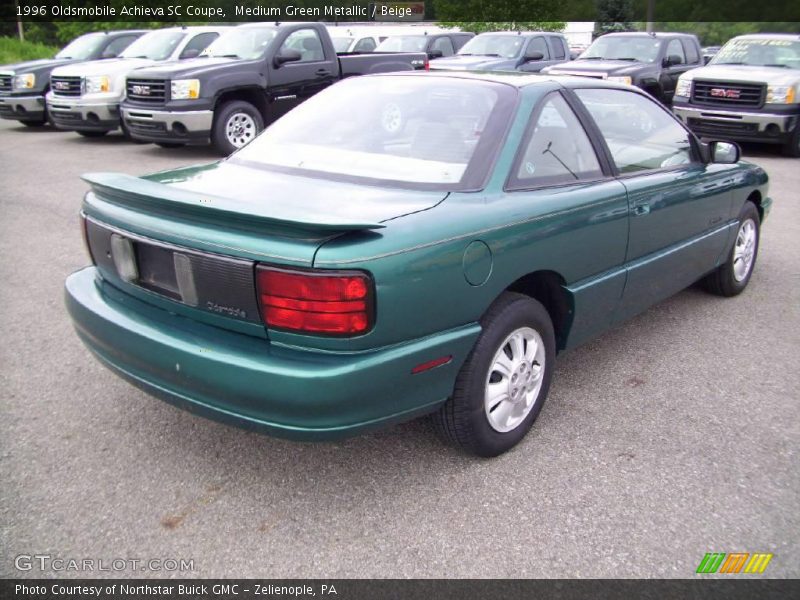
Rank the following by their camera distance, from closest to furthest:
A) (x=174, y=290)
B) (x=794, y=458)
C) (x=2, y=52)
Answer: (x=174, y=290) → (x=794, y=458) → (x=2, y=52)

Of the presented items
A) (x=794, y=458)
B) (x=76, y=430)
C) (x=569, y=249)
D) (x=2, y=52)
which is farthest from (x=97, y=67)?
(x=2, y=52)

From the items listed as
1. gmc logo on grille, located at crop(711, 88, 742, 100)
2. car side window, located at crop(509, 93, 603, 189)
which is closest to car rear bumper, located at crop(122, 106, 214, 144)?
car side window, located at crop(509, 93, 603, 189)

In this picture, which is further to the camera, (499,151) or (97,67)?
(97,67)

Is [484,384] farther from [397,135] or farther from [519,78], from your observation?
[519,78]

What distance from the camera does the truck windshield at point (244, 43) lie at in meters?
A: 10.7

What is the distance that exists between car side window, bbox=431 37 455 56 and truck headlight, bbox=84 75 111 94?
7934mm

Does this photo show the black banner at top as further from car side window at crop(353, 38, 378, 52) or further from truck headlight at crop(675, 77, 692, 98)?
truck headlight at crop(675, 77, 692, 98)

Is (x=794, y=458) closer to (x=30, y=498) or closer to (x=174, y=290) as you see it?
(x=174, y=290)

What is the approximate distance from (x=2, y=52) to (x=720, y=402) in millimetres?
31612

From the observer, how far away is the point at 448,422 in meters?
2.83

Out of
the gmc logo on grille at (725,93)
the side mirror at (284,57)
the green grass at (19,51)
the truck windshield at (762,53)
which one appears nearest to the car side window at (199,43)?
the side mirror at (284,57)

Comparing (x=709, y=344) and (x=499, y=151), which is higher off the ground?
(x=499, y=151)

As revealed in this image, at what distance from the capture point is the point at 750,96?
10.9 meters

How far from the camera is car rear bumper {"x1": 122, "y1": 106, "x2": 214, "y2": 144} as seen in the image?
9.90m
